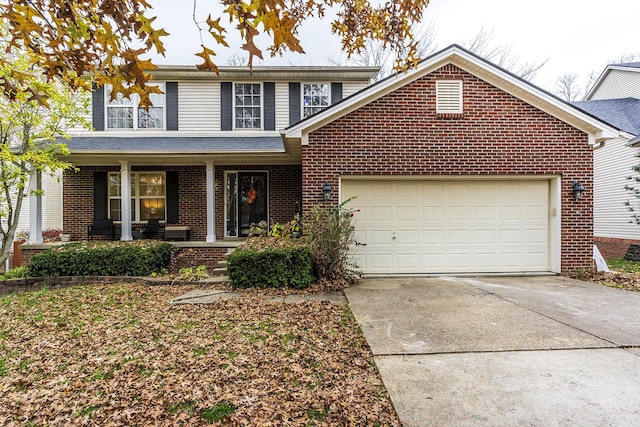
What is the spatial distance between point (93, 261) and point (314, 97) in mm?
8354

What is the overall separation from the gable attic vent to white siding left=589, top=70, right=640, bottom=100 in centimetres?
1173

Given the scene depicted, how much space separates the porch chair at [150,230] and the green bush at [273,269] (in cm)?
547

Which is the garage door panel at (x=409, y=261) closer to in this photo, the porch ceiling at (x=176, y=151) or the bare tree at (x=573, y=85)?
the porch ceiling at (x=176, y=151)

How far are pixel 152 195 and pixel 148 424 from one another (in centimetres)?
1008

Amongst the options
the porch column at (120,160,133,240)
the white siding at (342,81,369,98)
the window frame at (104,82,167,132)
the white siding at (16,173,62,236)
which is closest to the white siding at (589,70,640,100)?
the white siding at (342,81,369,98)

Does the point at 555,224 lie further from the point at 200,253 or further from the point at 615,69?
the point at 615,69

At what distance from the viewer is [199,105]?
11.6 m

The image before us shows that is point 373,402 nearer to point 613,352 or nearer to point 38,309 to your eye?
point 613,352

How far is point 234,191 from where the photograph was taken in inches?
440

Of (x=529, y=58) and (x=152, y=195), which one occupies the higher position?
(x=529, y=58)

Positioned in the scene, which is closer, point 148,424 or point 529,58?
point 148,424

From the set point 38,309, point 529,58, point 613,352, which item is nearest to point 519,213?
point 613,352

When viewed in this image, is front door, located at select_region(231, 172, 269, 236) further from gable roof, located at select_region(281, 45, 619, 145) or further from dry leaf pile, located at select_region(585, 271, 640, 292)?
dry leaf pile, located at select_region(585, 271, 640, 292)

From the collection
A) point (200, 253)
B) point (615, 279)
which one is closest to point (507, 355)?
point (615, 279)
